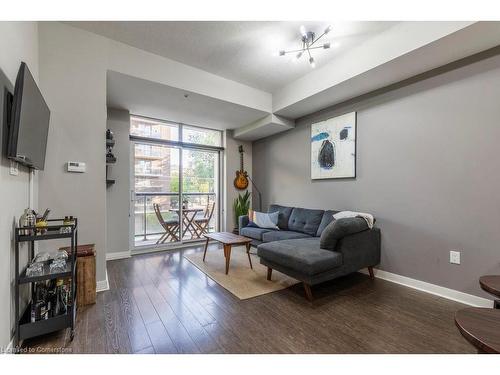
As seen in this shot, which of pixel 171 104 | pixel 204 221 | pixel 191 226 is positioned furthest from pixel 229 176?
pixel 171 104

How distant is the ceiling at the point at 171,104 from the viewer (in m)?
2.84

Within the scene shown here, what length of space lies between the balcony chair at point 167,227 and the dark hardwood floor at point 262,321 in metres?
1.59

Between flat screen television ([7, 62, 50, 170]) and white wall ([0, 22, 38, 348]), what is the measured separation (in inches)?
3.7

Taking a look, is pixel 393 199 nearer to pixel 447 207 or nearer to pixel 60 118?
pixel 447 207

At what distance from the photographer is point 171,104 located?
Answer: 345 cm

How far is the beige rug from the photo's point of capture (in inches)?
94.4

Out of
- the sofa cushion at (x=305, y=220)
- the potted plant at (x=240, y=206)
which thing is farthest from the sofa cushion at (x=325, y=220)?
the potted plant at (x=240, y=206)

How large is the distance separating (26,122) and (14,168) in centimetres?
36

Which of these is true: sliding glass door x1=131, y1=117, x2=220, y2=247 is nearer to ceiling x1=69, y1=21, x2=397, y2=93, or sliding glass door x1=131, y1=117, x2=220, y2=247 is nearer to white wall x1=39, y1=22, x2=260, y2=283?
white wall x1=39, y1=22, x2=260, y2=283

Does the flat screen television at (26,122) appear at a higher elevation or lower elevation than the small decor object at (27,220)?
higher

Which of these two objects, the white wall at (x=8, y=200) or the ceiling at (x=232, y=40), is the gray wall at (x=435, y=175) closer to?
the ceiling at (x=232, y=40)

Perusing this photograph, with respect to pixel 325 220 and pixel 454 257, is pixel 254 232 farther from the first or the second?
pixel 454 257

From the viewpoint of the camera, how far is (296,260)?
217cm
